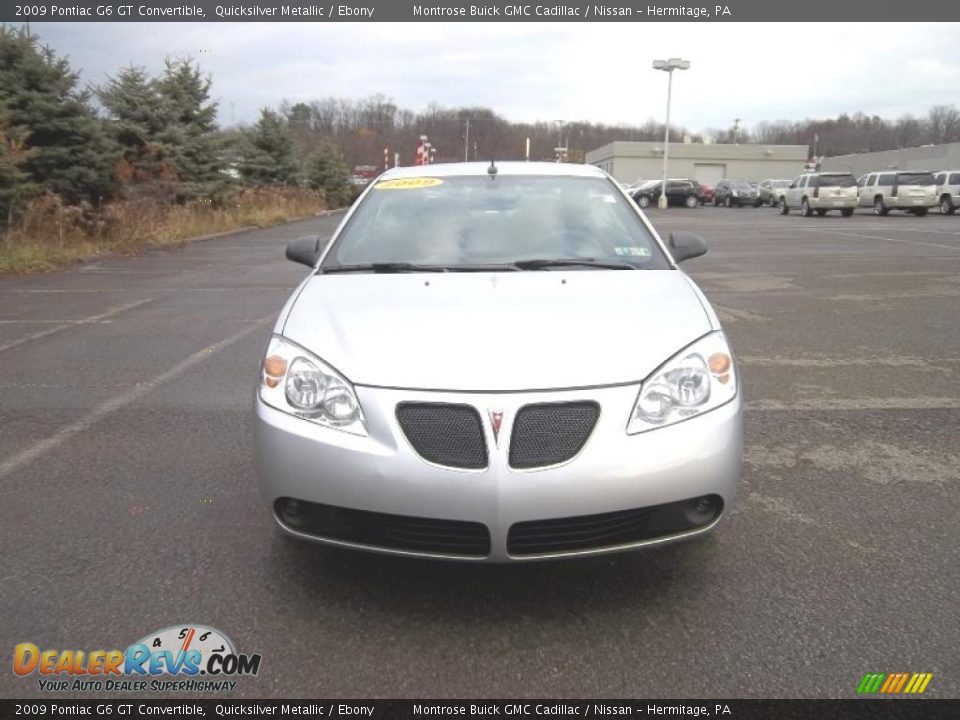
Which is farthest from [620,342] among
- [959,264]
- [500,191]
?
[959,264]

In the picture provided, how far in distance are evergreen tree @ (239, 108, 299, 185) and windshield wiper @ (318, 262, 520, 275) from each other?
98.1ft

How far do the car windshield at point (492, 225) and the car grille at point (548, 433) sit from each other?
135 cm

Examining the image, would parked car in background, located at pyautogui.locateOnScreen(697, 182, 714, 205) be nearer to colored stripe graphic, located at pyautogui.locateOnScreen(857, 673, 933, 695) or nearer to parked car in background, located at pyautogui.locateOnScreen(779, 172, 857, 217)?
parked car in background, located at pyautogui.locateOnScreen(779, 172, 857, 217)

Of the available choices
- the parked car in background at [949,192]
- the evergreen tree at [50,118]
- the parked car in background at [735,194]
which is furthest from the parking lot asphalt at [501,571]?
the parked car in background at [735,194]

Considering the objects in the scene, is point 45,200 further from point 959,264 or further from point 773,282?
point 959,264

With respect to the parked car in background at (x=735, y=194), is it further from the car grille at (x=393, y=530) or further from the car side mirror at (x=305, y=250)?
the car grille at (x=393, y=530)

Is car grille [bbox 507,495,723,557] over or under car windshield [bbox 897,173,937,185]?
under

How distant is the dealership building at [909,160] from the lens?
198ft

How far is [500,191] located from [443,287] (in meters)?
1.21

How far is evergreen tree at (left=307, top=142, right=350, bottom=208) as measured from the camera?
42.1 meters

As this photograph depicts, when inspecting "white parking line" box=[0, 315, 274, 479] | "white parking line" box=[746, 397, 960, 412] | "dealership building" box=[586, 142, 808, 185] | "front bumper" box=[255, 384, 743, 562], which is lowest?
"white parking line" box=[0, 315, 274, 479]

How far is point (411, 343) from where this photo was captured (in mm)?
2756

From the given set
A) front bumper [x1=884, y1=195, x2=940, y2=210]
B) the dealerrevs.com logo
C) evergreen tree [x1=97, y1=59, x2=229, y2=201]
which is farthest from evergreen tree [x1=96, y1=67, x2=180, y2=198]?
front bumper [x1=884, y1=195, x2=940, y2=210]
